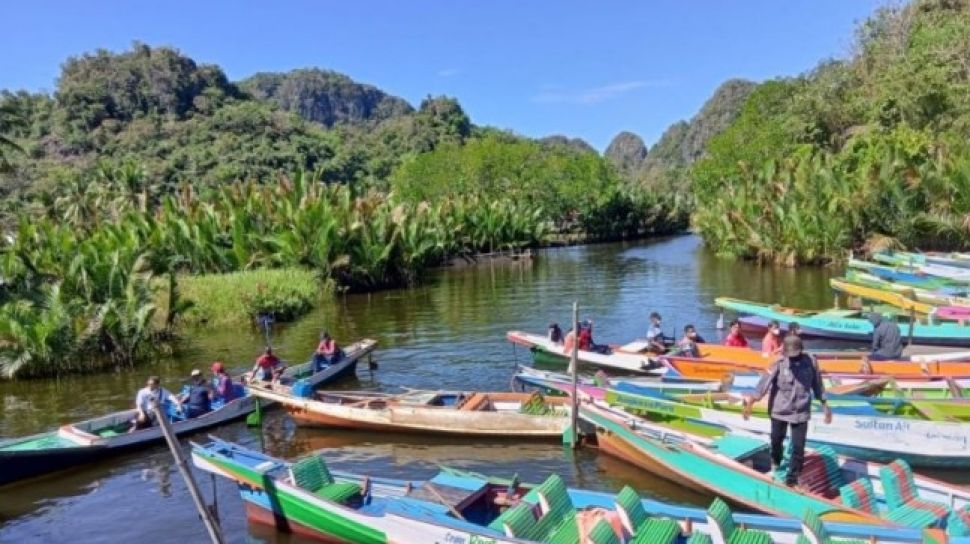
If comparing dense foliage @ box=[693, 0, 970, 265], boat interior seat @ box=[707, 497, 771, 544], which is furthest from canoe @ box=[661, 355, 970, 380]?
dense foliage @ box=[693, 0, 970, 265]

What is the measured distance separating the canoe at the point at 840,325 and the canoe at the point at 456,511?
592 inches

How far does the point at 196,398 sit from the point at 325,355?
418 cm

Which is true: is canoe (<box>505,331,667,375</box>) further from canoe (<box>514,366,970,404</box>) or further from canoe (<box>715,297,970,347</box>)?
canoe (<box>715,297,970,347</box>)

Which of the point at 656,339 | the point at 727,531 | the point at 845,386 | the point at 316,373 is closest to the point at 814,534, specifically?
the point at 727,531

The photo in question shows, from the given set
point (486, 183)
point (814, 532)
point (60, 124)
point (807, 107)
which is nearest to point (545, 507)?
point (814, 532)

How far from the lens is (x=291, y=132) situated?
94938mm

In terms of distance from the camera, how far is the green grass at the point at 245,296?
30.4m

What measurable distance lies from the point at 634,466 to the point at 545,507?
446 centimetres

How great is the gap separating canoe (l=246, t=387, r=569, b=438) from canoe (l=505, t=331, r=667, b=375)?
4535 mm

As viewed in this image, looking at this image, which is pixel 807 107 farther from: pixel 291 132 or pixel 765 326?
pixel 291 132

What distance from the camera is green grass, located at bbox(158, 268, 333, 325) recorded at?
30.4 meters

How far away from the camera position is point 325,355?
69.8ft

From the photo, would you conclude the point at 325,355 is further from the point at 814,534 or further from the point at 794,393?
the point at 814,534

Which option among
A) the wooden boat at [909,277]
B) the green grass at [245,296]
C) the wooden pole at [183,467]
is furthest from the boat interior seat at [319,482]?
the wooden boat at [909,277]
